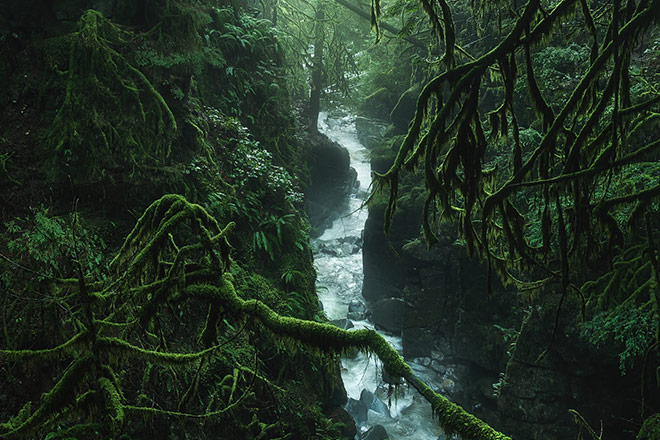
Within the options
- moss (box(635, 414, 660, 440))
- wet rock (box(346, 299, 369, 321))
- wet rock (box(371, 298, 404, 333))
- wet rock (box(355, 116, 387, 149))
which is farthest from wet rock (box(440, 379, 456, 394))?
wet rock (box(355, 116, 387, 149))

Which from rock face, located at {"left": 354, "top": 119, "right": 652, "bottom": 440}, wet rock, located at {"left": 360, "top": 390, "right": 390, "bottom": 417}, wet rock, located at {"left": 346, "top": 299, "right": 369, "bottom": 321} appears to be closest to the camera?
rock face, located at {"left": 354, "top": 119, "right": 652, "bottom": 440}

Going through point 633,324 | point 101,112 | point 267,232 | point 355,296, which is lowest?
point 355,296

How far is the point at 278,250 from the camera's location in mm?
8672

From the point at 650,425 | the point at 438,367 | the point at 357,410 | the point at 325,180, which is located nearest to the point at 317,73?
the point at 325,180

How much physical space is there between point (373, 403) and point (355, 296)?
640 centimetres

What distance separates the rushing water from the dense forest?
0.78 m

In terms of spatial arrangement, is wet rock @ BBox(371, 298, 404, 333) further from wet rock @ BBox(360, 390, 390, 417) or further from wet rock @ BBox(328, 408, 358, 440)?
wet rock @ BBox(328, 408, 358, 440)

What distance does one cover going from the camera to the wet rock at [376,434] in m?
11.1

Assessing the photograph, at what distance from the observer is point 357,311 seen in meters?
17.7

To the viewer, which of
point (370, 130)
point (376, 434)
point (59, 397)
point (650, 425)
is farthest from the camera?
point (370, 130)

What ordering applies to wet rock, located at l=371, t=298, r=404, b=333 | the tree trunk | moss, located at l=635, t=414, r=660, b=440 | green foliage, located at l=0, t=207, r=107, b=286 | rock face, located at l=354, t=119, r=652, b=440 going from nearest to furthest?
green foliage, located at l=0, t=207, r=107, b=286 → moss, located at l=635, t=414, r=660, b=440 → rock face, located at l=354, t=119, r=652, b=440 → wet rock, located at l=371, t=298, r=404, b=333 → the tree trunk

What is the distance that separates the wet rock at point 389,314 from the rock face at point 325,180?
6352 mm

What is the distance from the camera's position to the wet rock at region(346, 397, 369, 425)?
11992mm

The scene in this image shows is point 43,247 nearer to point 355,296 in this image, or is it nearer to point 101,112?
point 101,112
